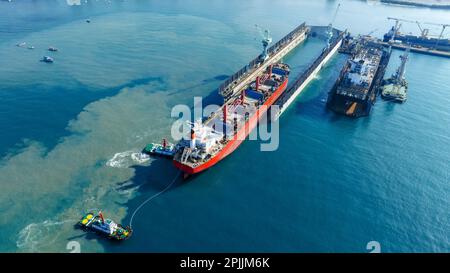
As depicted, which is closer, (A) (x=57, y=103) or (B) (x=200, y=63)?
(A) (x=57, y=103)

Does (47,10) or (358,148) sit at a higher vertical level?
(47,10)

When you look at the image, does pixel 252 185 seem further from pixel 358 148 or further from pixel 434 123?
pixel 434 123

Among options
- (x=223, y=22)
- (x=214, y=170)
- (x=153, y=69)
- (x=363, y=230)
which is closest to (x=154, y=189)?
(x=214, y=170)

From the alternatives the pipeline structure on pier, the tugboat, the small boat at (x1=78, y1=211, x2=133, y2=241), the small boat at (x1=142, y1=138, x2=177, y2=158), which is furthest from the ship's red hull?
the tugboat

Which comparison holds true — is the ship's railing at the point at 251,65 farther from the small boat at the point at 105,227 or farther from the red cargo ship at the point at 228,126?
the small boat at the point at 105,227

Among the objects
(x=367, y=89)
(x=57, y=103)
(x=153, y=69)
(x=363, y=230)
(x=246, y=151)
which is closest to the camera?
(x=363, y=230)

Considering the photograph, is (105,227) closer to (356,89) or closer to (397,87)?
(356,89)

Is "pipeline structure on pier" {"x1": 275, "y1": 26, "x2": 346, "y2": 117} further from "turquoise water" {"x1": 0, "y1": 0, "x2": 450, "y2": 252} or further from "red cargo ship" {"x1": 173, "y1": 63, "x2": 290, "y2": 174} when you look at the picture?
"red cargo ship" {"x1": 173, "y1": 63, "x2": 290, "y2": 174}
